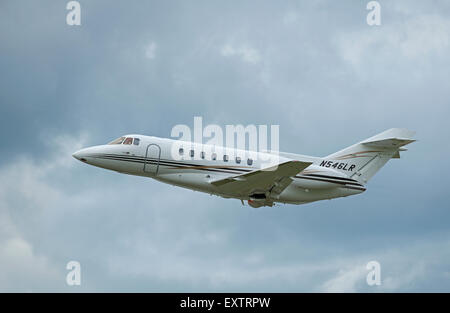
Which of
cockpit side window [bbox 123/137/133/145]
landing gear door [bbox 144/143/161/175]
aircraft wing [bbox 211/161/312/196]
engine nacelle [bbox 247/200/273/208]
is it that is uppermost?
cockpit side window [bbox 123/137/133/145]

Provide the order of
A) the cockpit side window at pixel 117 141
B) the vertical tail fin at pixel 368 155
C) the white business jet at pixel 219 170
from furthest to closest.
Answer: the vertical tail fin at pixel 368 155 → the cockpit side window at pixel 117 141 → the white business jet at pixel 219 170

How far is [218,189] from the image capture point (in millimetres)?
39719

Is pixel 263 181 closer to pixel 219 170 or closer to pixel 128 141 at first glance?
pixel 219 170

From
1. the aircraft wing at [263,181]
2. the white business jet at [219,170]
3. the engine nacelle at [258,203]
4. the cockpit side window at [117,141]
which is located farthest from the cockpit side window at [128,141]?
the engine nacelle at [258,203]

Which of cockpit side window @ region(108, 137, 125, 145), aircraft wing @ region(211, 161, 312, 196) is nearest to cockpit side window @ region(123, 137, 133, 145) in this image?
cockpit side window @ region(108, 137, 125, 145)

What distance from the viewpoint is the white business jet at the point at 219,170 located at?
39344mm

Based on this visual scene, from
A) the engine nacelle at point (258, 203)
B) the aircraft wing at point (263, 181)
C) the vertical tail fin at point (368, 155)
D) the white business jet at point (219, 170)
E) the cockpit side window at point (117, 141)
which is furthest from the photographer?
the vertical tail fin at point (368, 155)

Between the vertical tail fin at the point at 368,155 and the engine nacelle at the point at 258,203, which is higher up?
the vertical tail fin at the point at 368,155

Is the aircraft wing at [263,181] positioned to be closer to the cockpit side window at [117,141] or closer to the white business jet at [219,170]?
the white business jet at [219,170]

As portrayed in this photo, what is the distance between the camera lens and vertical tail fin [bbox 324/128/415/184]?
42.6 m

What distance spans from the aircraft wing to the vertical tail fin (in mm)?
5085

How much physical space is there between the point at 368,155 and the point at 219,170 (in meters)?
10.3

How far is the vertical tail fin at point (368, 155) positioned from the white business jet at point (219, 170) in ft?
3.04

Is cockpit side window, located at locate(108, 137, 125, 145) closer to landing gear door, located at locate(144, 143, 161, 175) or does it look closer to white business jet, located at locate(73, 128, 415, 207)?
white business jet, located at locate(73, 128, 415, 207)
